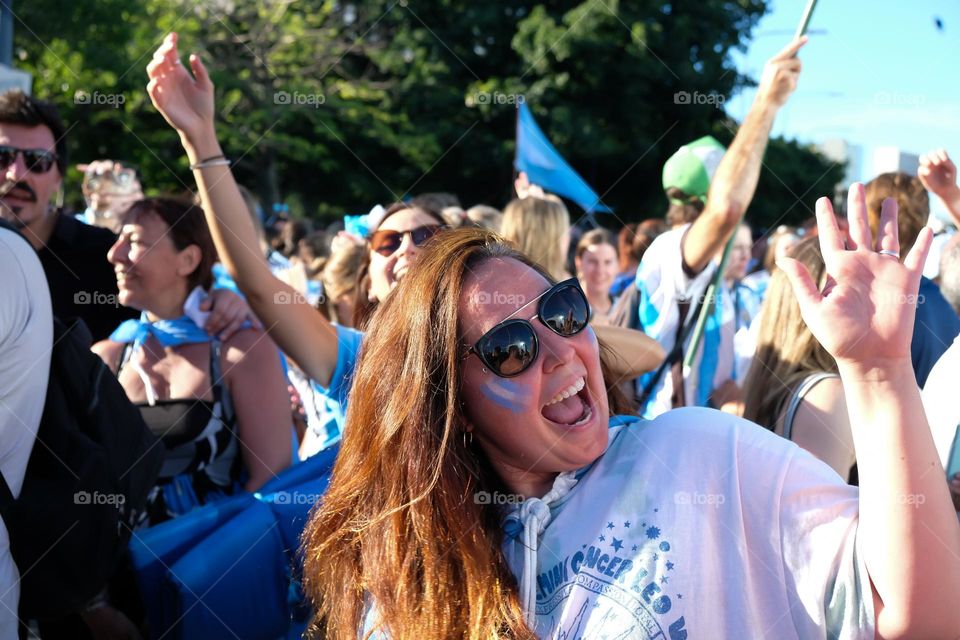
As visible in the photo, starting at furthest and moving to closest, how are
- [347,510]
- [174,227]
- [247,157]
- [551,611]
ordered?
[247,157], [174,227], [347,510], [551,611]

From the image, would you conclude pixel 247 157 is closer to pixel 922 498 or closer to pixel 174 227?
pixel 174 227

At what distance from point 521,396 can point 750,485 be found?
1.47 ft

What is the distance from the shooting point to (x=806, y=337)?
272 centimetres

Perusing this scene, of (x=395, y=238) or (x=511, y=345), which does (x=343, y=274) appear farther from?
(x=511, y=345)

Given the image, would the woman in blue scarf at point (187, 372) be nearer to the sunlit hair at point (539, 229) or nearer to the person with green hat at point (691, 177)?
the sunlit hair at point (539, 229)

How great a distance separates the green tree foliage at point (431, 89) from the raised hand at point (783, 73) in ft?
54.9

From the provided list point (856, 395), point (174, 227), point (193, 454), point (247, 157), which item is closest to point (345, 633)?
point (856, 395)

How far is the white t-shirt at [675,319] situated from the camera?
366 centimetres

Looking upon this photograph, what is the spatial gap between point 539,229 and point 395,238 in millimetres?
1467

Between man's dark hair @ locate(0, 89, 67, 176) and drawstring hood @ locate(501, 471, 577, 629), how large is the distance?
272cm

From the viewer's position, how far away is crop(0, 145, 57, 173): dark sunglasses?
3479mm

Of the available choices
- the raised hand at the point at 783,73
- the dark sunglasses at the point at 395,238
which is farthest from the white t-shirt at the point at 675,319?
the dark sunglasses at the point at 395,238

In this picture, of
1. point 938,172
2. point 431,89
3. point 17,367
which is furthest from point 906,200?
point 431,89

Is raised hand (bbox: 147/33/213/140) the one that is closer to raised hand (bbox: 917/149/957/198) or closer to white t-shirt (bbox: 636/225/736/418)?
white t-shirt (bbox: 636/225/736/418)
